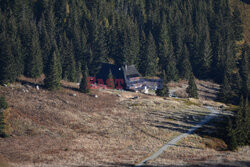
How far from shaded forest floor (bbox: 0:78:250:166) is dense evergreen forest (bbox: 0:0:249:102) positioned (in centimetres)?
1829

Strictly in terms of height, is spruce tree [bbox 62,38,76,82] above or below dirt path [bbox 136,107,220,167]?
above

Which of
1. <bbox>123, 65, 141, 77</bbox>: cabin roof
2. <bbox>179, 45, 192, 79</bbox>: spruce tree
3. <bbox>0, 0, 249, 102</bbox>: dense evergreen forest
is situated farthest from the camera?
<bbox>179, 45, 192, 79</bbox>: spruce tree

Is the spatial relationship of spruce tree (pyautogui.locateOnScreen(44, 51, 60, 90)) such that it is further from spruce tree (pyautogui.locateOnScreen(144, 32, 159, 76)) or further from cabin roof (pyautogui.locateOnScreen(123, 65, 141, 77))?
spruce tree (pyautogui.locateOnScreen(144, 32, 159, 76))

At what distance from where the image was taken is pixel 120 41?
132 metres

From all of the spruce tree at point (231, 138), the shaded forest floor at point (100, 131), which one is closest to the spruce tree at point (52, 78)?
the shaded forest floor at point (100, 131)

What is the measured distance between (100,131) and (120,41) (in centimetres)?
8022

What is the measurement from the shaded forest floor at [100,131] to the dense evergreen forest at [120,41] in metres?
18.3

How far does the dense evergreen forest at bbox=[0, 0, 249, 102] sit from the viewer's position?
102 metres

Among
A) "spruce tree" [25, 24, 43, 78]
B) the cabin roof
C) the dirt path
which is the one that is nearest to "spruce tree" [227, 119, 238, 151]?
the dirt path

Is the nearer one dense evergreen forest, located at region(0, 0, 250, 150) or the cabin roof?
dense evergreen forest, located at region(0, 0, 250, 150)

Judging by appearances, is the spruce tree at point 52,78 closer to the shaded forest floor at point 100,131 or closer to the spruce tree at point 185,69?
the shaded forest floor at point 100,131

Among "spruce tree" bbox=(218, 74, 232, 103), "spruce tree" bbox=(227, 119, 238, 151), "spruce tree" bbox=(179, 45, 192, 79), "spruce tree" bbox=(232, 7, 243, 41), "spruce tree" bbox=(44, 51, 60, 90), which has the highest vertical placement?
"spruce tree" bbox=(232, 7, 243, 41)

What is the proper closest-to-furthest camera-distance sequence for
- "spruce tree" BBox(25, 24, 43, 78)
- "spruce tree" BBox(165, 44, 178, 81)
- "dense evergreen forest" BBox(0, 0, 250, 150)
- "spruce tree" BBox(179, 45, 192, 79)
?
"spruce tree" BBox(25, 24, 43, 78) → "dense evergreen forest" BBox(0, 0, 250, 150) → "spruce tree" BBox(165, 44, 178, 81) → "spruce tree" BBox(179, 45, 192, 79)

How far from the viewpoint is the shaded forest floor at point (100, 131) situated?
1613 inches
